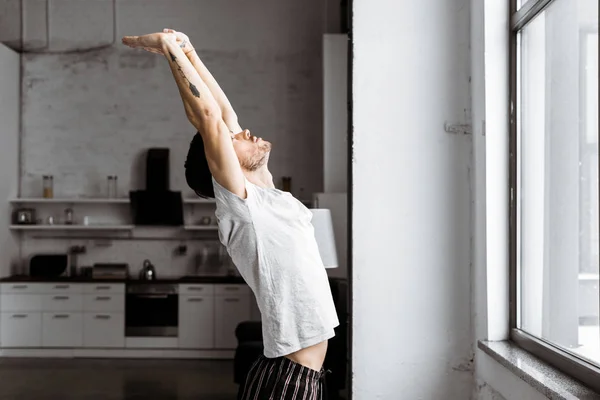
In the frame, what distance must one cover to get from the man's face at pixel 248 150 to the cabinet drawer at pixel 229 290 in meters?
5.17

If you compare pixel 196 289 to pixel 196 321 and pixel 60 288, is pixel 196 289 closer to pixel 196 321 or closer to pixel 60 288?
pixel 196 321

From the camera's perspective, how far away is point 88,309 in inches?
297

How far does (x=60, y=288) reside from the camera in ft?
24.8

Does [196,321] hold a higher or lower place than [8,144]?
lower

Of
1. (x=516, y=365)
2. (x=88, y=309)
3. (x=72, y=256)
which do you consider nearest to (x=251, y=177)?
(x=516, y=365)

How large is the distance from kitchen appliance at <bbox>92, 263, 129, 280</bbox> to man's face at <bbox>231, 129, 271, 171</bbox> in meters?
5.68

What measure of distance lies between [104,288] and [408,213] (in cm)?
486

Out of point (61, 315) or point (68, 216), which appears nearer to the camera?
point (61, 315)

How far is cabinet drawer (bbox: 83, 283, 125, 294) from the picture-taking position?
751 centimetres

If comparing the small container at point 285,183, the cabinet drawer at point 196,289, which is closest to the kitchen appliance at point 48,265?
the cabinet drawer at point 196,289

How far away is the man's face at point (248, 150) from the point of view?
2395mm

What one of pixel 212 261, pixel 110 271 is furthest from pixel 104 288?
pixel 212 261

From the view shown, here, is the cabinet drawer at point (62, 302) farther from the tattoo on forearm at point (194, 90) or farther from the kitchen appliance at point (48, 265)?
the tattoo on forearm at point (194, 90)

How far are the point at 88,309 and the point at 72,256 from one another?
97 centimetres
